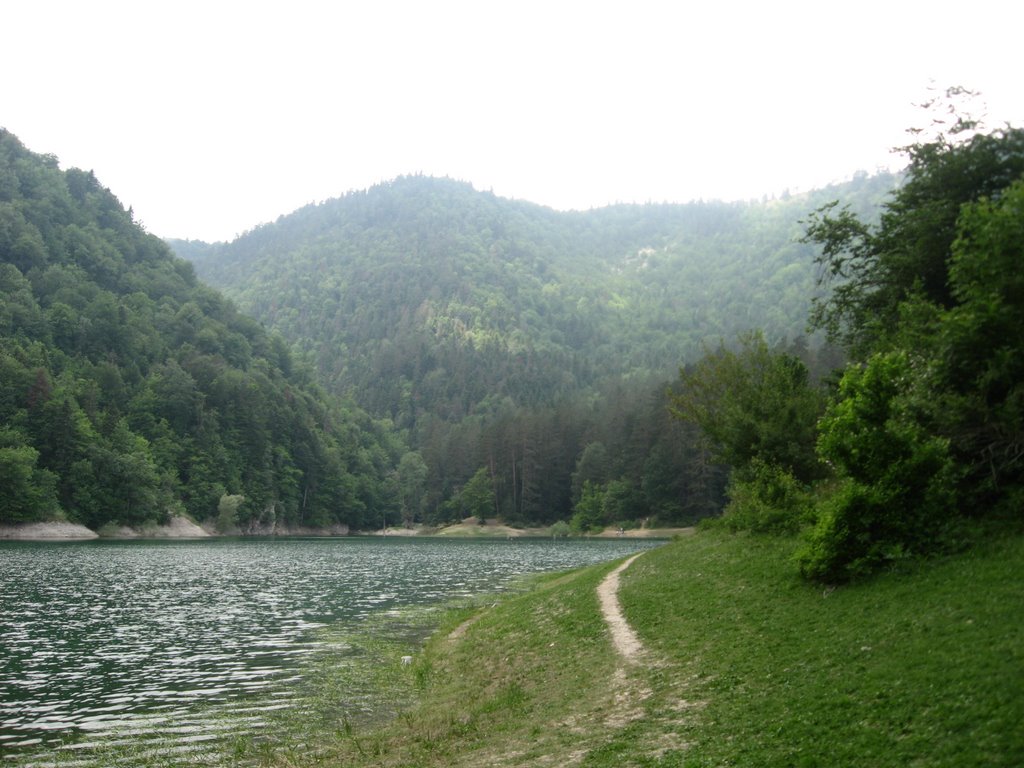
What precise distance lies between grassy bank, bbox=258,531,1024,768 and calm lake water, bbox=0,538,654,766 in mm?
5427

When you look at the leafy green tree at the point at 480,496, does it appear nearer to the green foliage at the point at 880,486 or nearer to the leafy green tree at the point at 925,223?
the leafy green tree at the point at 925,223

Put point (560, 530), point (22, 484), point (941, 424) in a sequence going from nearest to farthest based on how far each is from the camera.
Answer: point (941, 424), point (22, 484), point (560, 530)

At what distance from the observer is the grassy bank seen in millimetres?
12359

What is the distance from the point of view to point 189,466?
15488cm

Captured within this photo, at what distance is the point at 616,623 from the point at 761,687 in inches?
464

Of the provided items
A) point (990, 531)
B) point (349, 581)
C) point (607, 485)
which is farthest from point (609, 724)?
point (607, 485)

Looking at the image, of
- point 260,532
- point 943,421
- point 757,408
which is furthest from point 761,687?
point 260,532

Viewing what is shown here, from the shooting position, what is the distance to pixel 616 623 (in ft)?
91.0

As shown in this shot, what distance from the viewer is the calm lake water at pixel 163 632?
2152 centimetres

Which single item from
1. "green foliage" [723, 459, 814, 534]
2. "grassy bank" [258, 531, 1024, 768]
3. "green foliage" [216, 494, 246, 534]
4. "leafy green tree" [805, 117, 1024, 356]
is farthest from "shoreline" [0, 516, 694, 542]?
"grassy bank" [258, 531, 1024, 768]

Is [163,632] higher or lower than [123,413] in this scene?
lower

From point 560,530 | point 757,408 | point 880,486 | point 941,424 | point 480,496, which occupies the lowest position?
point 560,530

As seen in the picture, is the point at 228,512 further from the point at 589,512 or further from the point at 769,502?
the point at 769,502

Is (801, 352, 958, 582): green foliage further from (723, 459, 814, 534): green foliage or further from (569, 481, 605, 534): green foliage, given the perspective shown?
(569, 481, 605, 534): green foliage
